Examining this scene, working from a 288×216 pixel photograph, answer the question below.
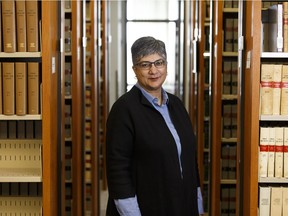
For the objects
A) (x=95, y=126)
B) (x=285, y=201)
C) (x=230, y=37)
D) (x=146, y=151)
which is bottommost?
(x=285, y=201)

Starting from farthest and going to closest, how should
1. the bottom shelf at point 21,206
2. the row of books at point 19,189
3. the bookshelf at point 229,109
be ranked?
the bookshelf at point 229,109 < the row of books at point 19,189 < the bottom shelf at point 21,206

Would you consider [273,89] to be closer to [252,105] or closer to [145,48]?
[252,105]

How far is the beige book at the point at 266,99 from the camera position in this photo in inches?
94.0

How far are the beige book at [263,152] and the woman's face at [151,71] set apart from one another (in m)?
0.68

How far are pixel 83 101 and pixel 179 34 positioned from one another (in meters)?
4.29

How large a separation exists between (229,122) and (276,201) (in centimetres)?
171

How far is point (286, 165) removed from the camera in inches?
95.8

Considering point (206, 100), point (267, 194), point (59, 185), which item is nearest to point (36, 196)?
point (59, 185)

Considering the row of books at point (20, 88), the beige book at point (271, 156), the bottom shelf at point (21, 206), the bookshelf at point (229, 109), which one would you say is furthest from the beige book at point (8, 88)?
the bookshelf at point (229, 109)

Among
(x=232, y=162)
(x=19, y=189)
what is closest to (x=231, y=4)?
(x=232, y=162)

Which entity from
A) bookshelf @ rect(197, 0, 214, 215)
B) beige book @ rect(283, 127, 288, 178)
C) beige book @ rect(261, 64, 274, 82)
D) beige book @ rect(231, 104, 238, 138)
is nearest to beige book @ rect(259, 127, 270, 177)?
beige book @ rect(283, 127, 288, 178)

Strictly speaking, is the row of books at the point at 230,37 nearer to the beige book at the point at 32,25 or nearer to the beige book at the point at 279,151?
the beige book at the point at 279,151

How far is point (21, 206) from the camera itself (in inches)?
106

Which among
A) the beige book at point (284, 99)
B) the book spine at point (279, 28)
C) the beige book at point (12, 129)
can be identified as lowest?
the beige book at point (12, 129)
